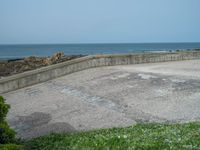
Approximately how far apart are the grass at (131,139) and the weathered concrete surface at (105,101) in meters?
1.28

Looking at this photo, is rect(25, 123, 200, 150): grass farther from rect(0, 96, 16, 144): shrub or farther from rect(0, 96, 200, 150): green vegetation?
rect(0, 96, 16, 144): shrub

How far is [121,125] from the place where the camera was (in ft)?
26.7

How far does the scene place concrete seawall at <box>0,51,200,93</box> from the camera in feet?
43.3

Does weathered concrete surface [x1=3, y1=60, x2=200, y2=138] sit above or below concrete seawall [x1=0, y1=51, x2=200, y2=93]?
below

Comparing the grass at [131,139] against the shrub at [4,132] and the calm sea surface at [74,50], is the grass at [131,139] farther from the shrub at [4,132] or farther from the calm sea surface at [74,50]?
the calm sea surface at [74,50]

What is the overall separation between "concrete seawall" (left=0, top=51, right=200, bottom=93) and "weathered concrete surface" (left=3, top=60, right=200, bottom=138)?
1.39 ft

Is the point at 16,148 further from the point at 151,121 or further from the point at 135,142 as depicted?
the point at 151,121

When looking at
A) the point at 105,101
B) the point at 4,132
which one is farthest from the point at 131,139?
the point at 105,101

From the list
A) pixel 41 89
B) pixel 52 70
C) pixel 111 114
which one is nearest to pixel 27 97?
pixel 41 89

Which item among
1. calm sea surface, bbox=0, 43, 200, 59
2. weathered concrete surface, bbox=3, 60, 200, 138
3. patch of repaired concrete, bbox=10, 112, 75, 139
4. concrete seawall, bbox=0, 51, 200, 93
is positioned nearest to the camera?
patch of repaired concrete, bbox=10, 112, 75, 139

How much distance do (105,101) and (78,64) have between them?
5.94 metres

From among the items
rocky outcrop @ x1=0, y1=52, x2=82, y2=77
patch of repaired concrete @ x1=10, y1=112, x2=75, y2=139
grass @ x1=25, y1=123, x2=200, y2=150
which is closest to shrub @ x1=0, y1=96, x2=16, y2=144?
grass @ x1=25, y1=123, x2=200, y2=150

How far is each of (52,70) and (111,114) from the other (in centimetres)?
654

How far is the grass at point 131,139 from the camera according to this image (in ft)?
18.2
